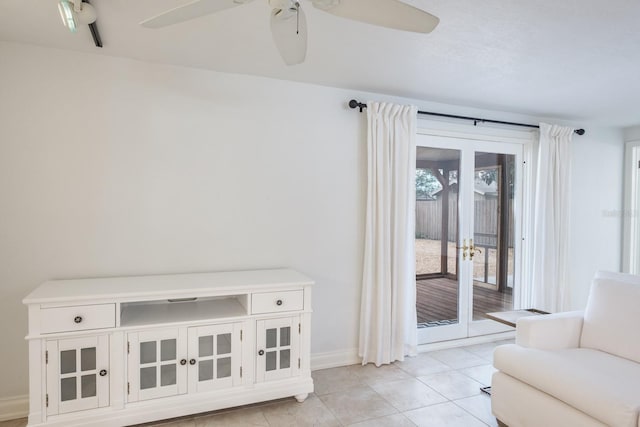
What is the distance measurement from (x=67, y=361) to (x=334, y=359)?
2.00 meters

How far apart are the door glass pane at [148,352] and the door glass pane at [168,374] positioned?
89 mm

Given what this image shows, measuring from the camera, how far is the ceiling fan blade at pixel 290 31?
1481mm

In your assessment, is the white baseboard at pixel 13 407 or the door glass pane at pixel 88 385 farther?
the white baseboard at pixel 13 407

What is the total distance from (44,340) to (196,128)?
1.65m

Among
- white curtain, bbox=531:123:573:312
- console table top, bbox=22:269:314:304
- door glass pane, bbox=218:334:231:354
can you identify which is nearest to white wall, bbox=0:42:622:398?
console table top, bbox=22:269:314:304

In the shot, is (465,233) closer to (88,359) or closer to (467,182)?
(467,182)

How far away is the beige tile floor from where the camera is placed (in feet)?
8.24

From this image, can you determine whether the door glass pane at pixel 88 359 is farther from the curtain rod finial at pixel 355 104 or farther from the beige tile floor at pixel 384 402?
the curtain rod finial at pixel 355 104

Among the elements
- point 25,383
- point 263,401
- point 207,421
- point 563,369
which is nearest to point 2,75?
point 25,383

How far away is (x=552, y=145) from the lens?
4305 mm

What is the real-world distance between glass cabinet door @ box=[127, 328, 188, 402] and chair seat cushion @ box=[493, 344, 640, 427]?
6.66 ft

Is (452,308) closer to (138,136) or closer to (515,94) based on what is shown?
(515,94)

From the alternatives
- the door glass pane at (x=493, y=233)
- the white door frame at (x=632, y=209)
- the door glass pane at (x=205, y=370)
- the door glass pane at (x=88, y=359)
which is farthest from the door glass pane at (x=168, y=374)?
the white door frame at (x=632, y=209)

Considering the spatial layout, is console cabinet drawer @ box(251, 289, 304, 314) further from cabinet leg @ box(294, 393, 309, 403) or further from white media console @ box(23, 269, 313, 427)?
cabinet leg @ box(294, 393, 309, 403)
